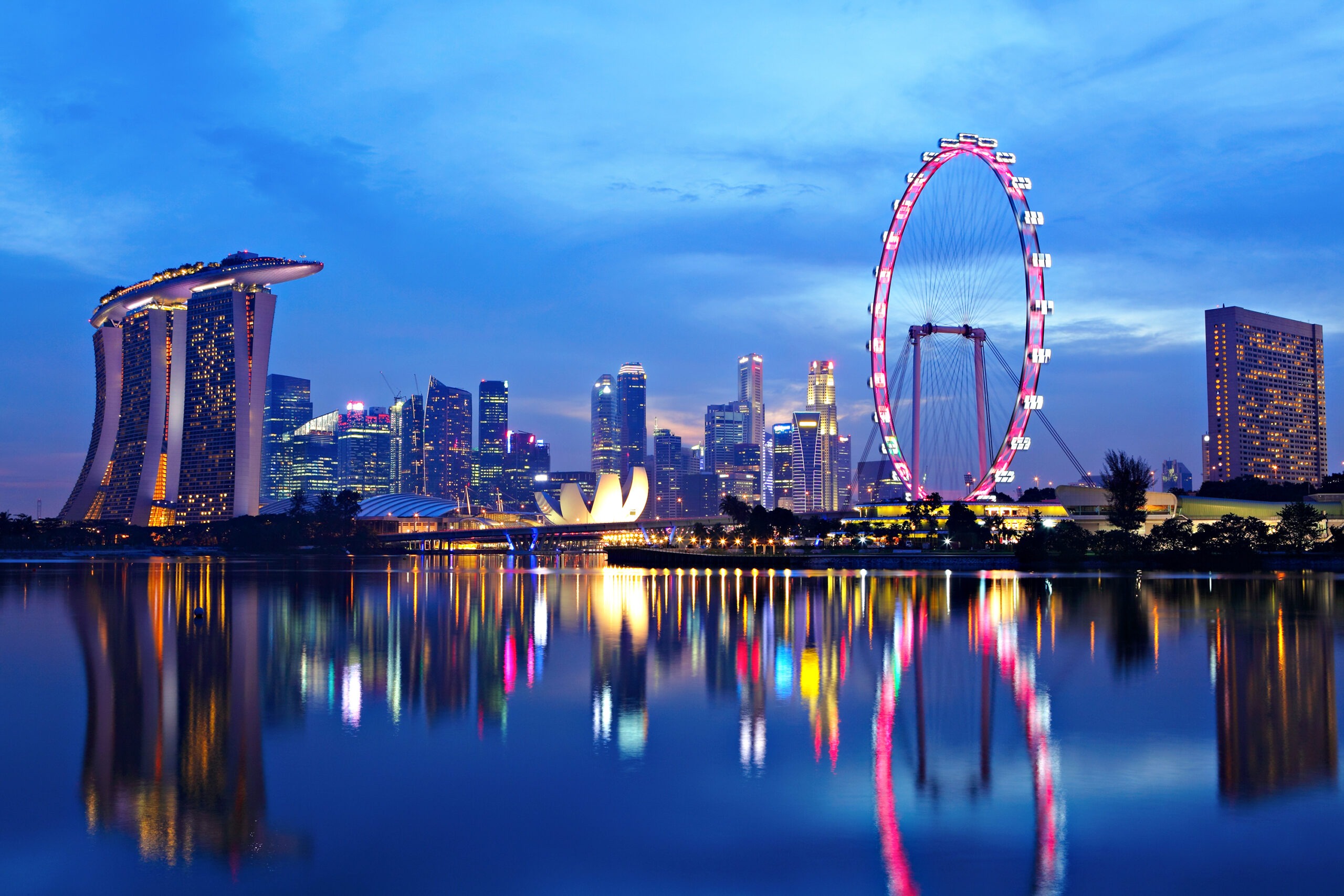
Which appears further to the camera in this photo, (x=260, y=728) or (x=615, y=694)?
(x=615, y=694)

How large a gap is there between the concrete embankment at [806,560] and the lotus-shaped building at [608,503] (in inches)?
2760

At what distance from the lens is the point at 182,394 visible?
541 feet

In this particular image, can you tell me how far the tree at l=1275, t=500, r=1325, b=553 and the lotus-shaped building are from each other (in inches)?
4098

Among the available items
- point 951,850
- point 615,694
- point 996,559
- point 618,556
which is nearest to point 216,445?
point 618,556

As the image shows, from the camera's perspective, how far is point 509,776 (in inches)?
511

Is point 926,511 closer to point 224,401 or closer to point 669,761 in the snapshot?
point 669,761

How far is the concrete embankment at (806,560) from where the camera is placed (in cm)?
8688

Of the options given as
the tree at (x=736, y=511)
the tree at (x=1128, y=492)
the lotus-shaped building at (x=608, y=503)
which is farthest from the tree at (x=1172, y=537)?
the lotus-shaped building at (x=608, y=503)

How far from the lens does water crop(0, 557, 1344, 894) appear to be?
9578 mm

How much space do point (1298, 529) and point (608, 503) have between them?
112 meters

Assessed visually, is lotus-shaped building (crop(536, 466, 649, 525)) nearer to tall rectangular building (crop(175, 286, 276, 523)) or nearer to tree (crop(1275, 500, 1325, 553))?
tall rectangular building (crop(175, 286, 276, 523))

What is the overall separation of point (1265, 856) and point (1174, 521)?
292 feet

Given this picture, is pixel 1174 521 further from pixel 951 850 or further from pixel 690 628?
pixel 951 850

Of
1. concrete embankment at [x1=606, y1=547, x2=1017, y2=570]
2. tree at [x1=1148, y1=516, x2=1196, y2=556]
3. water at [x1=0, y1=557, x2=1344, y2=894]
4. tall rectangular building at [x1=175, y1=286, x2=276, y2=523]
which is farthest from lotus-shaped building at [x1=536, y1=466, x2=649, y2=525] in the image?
water at [x1=0, y1=557, x2=1344, y2=894]
